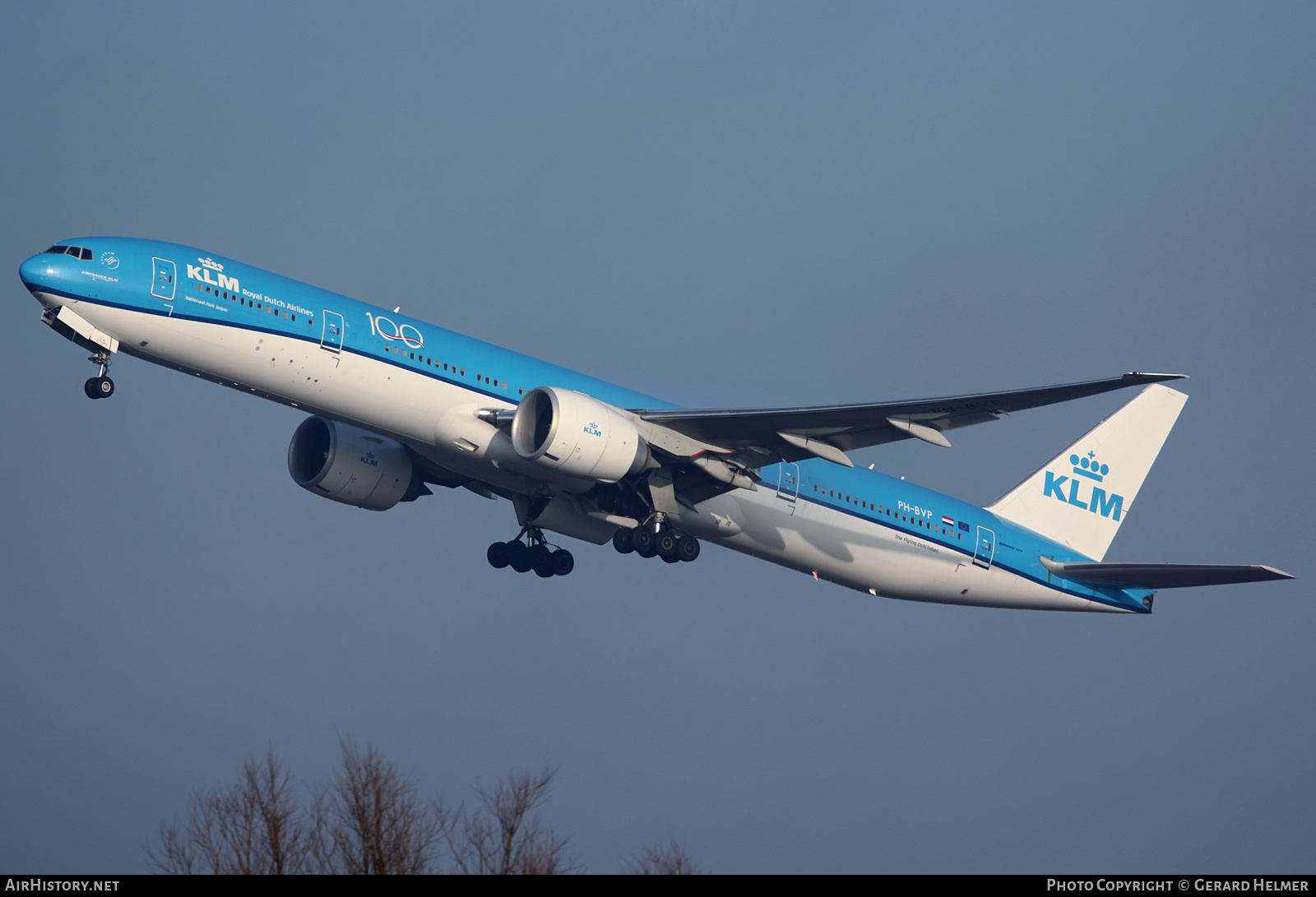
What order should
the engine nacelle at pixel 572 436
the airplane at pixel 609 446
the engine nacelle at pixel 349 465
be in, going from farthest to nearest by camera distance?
the engine nacelle at pixel 349 465
the engine nacelle at pixel 572 436
the airplane at pixel 609 446

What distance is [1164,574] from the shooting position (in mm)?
38250

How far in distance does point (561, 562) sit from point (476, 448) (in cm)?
977

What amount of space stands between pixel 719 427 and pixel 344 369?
9.09m

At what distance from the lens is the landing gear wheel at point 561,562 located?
42.0 m

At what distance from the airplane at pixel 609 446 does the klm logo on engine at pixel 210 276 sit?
4cm

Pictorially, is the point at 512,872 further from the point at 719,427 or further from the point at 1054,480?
the point at 1054,480

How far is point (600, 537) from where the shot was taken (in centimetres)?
4044

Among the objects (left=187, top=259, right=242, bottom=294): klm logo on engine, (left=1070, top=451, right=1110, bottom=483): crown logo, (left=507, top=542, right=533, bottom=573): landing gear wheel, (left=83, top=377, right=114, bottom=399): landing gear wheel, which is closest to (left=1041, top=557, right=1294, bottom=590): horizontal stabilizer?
(left=1070, top=451, right=1110, bottom=483): crown logo

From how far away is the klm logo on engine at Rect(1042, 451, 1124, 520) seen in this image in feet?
141

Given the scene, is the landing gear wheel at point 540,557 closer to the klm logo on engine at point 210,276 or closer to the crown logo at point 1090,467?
the klm logo on engine at point 210,276

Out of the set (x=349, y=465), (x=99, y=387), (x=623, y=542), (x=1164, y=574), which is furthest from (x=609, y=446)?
(x=1164, y=574)

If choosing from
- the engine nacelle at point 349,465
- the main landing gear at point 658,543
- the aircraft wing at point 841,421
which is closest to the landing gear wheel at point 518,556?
the engine nacelle at point 349,465
